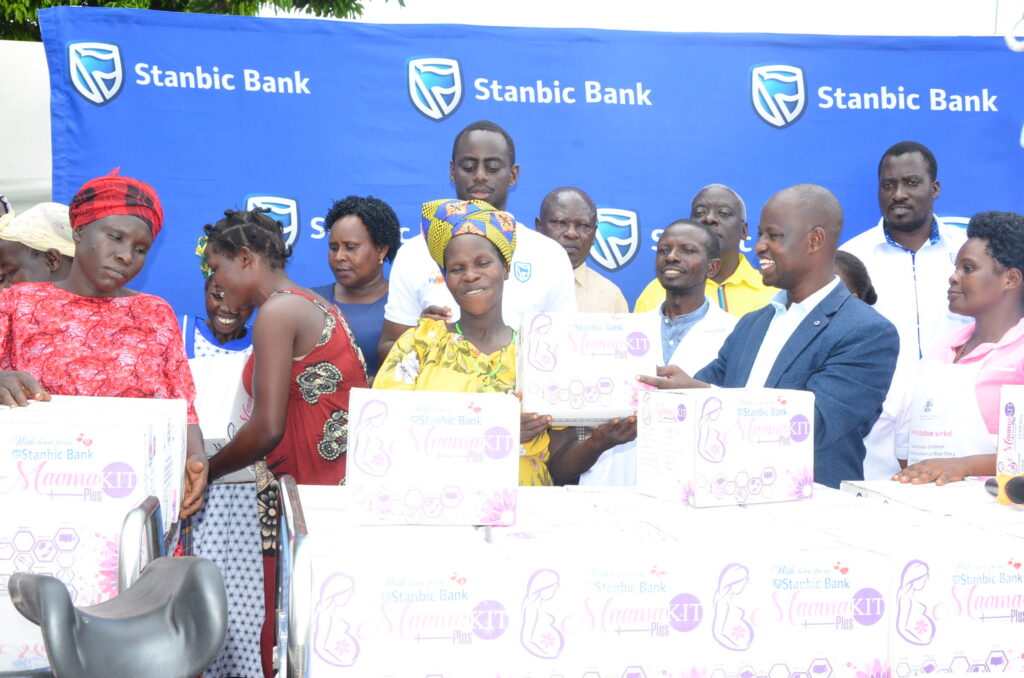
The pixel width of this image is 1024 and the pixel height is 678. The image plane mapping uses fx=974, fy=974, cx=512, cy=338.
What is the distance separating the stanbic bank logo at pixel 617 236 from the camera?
5.44m

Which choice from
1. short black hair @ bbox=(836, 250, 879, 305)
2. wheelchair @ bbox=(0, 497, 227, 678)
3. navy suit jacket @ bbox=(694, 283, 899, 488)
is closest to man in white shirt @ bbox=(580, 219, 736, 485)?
short black hair @ bbox=(836, 250, 879, 305)

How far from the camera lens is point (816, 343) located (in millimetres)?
2861

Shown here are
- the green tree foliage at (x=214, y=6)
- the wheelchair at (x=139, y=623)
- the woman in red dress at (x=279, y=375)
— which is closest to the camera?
the wheelchair at (x=139, y=623)

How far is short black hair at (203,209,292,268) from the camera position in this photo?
324 centimetres

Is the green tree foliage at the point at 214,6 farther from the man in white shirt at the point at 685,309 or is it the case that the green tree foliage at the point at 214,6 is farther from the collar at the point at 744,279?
the man in white shirt at the point at 685,309

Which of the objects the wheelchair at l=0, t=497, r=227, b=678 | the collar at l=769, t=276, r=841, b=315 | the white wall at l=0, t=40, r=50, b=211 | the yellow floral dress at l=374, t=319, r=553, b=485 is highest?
the white wall at l=0, t=40, r=50, b=211

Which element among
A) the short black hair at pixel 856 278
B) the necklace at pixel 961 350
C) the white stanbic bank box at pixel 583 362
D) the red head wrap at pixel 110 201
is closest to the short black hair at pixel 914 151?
the short black hair at pixel 856 278

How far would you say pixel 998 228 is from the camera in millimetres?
3461

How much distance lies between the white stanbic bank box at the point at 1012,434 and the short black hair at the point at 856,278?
7.34ft

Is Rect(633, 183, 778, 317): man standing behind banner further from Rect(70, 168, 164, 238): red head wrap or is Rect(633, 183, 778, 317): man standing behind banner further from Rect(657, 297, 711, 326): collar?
Rect(70, 168, 164, 238): red head wrap

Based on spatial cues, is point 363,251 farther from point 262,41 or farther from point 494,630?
point 494,630

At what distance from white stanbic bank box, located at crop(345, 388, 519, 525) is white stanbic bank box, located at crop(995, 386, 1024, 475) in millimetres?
1167

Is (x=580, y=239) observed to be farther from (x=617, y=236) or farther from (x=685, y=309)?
(x=685, y=309)

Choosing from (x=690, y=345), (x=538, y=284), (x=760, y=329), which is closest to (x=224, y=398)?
(x=538, y=284)
